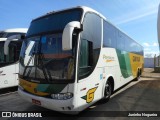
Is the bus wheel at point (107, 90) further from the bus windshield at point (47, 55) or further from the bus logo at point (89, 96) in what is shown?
the bus windshield at point (47, 55)

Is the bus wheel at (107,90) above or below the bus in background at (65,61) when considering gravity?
below

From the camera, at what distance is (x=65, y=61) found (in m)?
5.14

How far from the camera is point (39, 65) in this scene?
18.0ft

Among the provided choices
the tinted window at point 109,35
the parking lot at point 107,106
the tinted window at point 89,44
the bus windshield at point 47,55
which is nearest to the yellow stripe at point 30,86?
the bus windshield at point 47,55

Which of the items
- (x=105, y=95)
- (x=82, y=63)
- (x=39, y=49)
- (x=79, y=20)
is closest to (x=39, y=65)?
(x=39, y=49)

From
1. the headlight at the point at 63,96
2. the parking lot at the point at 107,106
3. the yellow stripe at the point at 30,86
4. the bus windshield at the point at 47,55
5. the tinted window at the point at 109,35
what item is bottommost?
the parking lot at the point at 107,106

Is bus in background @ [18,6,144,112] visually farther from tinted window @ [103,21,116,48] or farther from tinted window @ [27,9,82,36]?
tinted window @ [103,21,116,48]

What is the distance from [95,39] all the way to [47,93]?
2.28m

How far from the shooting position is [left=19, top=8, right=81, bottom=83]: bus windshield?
5.13 m

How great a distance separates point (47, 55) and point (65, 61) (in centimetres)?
62

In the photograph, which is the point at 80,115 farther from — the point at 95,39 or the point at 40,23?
the point at 40,23

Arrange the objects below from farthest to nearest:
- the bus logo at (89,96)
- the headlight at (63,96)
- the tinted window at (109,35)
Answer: the tinted window at (109,35) < the bus logo at (89,96) < the headlight at (63,96)

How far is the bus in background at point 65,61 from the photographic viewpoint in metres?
5.05

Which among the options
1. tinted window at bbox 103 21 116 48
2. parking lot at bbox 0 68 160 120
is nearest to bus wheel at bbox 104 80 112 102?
parking lot at bbox 0 68 160 120
